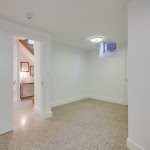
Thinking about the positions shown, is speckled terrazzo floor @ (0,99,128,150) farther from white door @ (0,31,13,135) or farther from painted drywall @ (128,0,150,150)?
painted drywall @ (128,0,150,150)

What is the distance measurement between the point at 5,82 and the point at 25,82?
3626mm

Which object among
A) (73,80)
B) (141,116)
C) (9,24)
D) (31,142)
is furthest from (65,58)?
(141,116)

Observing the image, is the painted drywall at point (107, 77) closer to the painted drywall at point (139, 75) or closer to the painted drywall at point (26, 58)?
the painted drywall at point (139, 75)

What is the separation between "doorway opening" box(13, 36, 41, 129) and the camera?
3.33 m

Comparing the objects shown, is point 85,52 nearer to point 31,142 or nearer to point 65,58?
point 65,58

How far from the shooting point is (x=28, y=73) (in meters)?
5.94

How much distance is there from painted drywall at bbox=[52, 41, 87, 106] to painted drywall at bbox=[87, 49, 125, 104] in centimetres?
36

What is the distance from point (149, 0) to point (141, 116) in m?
1.63

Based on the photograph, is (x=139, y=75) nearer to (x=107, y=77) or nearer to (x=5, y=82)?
(x=5, y=82)

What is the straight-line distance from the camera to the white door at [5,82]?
91.0 inches

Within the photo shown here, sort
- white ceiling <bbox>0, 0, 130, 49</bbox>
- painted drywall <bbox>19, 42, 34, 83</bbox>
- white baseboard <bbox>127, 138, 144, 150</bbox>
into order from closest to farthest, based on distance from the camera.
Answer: white baseboard <bbox>127, 138, 144, 150</bbox>
white ceiling <bbox>0, 0, 130, 49</bbox>
painted drywall <bbox>19, 42, 34, 83</bbox>

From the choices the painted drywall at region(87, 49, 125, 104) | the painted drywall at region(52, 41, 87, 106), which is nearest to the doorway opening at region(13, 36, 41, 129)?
the painted drywall at region(52, 41, 87, 106)

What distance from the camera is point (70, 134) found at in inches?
89.7

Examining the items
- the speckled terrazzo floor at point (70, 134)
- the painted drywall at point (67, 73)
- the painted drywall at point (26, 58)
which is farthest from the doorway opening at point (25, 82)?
the painted drywall at point (67, 73)
